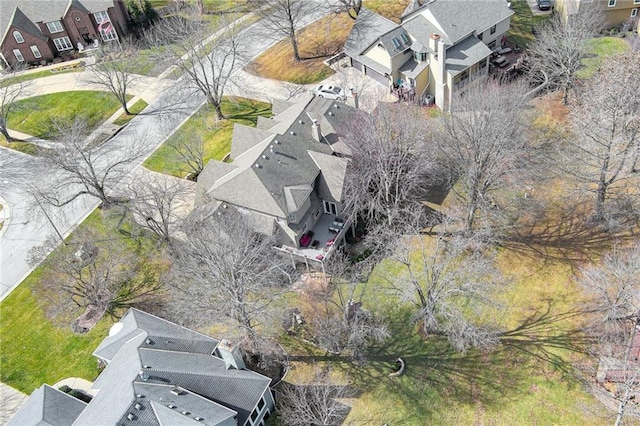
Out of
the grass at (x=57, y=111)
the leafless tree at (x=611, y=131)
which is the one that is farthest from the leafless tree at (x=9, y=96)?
the leafless tree at (x=611, y=131)

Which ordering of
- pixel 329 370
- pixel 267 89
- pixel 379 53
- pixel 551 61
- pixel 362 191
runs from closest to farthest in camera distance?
pixel 329 370 < pixel 362 191 < pixel 551 61 < pixel 379 53 < pixel 267 89

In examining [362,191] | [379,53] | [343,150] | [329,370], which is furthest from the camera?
[379,53]

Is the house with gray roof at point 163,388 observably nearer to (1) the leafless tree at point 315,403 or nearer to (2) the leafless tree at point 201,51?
(1) the leafless tree at point 315,403

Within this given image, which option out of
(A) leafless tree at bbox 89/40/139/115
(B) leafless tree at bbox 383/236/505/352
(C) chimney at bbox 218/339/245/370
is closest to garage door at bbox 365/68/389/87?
(B) leafless tree at bbox 383/236/505/352

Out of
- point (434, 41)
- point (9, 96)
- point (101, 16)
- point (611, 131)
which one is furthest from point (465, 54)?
point (9, 96)

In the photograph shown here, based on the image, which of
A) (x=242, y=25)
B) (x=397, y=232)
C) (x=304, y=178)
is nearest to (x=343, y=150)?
(x=304, y=178)

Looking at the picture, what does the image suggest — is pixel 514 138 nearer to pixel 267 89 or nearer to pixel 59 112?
pixel 267 89
